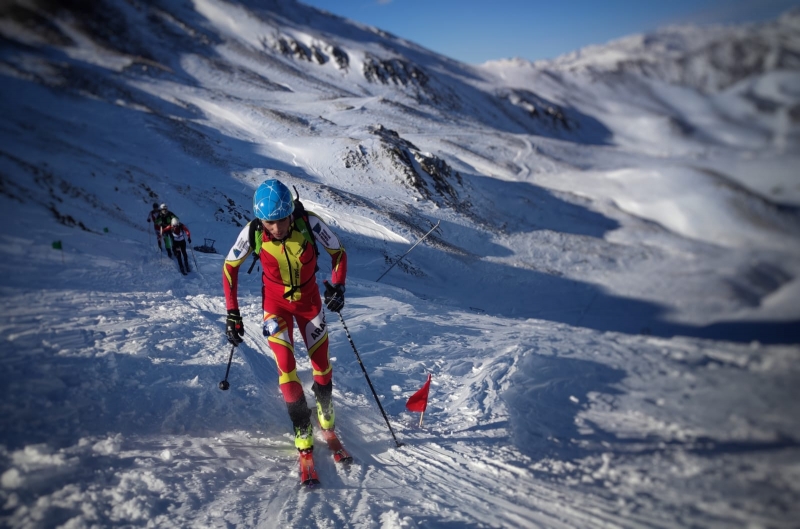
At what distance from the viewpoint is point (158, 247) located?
544 inches

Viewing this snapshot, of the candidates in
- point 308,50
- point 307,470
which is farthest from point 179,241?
point 308,50

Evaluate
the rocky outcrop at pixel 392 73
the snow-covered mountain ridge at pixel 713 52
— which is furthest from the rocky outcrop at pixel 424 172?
the rocky outcrop at pixel 392 73

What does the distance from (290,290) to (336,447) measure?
212 centimetres

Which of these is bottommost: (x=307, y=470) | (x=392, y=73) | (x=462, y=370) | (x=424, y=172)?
(x=307, y=470)

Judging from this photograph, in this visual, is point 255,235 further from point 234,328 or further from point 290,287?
point 234,328

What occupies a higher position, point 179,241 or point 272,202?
point 272,202

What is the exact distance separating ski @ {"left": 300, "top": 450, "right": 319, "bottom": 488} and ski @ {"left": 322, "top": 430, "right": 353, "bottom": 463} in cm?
29

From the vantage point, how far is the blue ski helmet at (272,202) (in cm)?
477

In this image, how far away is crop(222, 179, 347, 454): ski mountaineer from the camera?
4973 millimetres

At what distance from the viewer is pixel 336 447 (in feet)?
17.2

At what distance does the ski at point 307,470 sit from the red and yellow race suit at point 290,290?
664mm

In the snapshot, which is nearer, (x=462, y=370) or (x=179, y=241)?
(x=462, y=370)

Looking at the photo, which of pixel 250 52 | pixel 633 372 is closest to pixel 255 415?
pixel 633 372

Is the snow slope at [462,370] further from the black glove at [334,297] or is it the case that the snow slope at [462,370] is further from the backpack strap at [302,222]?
the backpack strap at [302,222]
